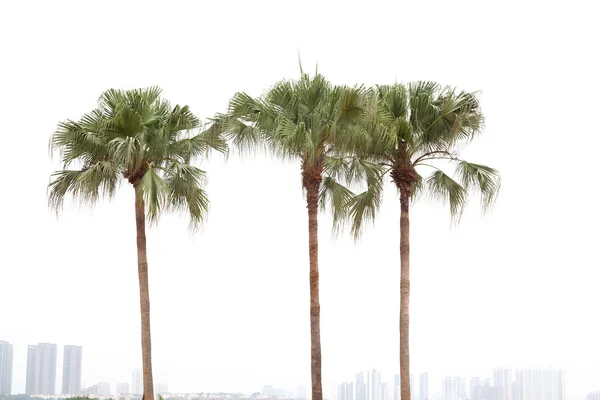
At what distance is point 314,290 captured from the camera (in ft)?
55.7

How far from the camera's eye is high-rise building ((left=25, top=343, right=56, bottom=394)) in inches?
1030

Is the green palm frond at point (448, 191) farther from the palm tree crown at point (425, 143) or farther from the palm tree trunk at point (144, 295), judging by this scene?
the palm tree trunk at point (144, 295)

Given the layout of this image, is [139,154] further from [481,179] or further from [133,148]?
[481,179]

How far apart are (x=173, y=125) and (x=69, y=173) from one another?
8.82ft

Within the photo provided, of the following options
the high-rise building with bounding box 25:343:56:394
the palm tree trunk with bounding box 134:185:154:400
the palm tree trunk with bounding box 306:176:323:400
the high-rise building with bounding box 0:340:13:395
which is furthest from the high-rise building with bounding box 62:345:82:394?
the palm tree trunk with bounding box 306:176:323:400

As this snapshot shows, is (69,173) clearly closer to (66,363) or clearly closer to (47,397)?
(47,397)

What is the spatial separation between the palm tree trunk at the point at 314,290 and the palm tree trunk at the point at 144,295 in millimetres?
3770

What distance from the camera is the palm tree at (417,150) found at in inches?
703

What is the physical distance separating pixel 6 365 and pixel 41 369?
197 cm

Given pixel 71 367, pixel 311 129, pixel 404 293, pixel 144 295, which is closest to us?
pixel 311 129

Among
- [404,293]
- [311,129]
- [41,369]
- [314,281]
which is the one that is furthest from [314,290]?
[41,369]

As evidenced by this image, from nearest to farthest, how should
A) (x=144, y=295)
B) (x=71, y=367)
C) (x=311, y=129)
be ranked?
(x=311, y=129) < (x=144, y=295) < (x=71, y=367)

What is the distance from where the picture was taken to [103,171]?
57.4ft

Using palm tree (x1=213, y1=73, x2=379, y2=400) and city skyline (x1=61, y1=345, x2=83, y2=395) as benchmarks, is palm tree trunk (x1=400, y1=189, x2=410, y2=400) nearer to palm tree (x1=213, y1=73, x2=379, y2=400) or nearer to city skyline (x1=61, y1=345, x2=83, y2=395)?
palm tree (x1=213, y1=73, x2=379, y2=400)
